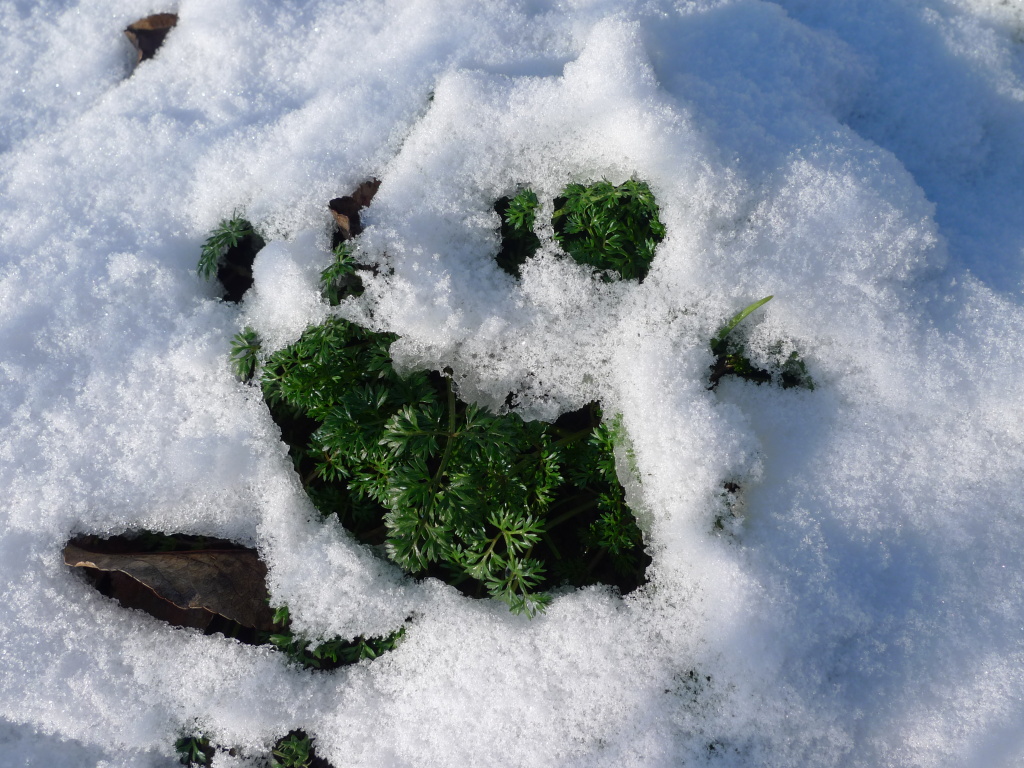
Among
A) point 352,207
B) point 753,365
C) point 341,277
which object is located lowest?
point 341,277

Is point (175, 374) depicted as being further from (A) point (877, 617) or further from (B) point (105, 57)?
(A) point (877, 617)

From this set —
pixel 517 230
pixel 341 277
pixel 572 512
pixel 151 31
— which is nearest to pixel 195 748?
pixel 572 512

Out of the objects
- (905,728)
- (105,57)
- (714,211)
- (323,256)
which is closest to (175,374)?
(323,256)

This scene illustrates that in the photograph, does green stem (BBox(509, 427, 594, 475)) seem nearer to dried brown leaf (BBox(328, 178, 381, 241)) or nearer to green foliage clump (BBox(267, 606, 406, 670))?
green foliage clump (BBox(267, 606, 406, 670))

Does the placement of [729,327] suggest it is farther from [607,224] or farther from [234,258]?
[234,258]

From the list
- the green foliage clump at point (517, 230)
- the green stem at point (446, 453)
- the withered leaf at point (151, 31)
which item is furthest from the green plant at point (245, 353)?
the withered leaf at point (151, 31)
